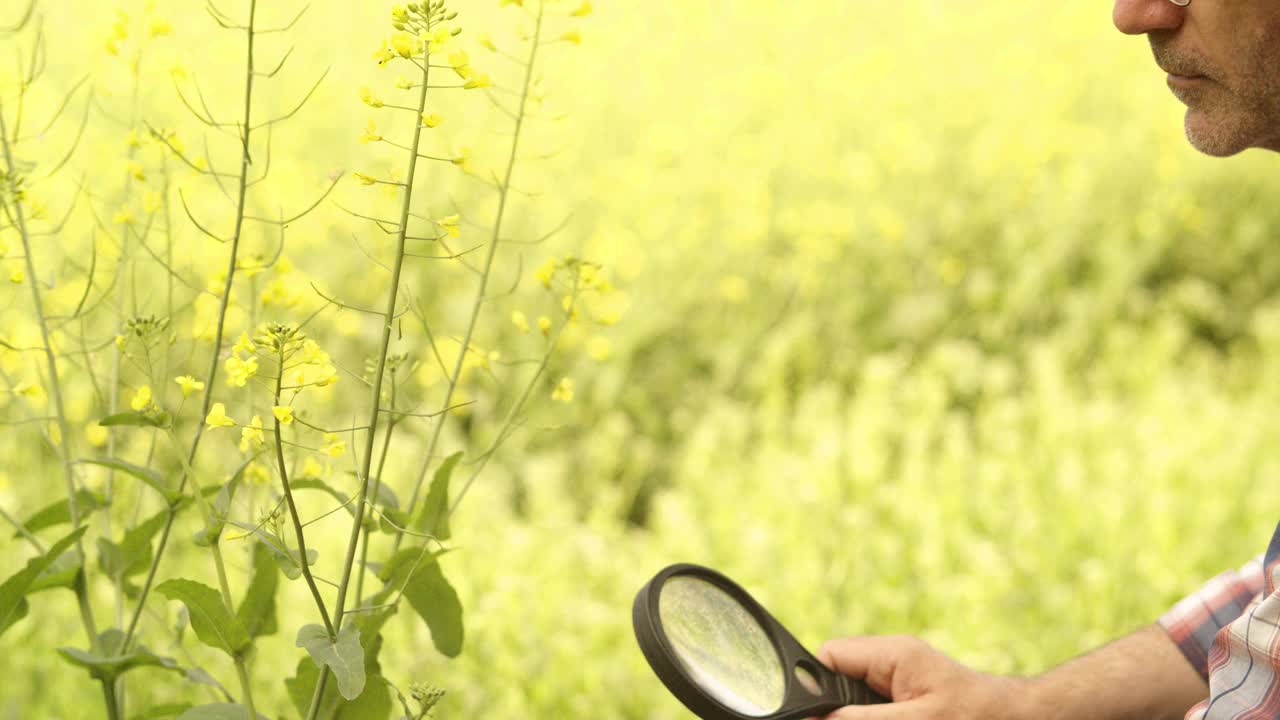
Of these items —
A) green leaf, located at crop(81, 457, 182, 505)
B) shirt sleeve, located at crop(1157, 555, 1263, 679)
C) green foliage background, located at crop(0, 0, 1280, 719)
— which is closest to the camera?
green leaf, located at crop(81, 457, 182, 505)

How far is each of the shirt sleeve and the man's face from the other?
0.55m

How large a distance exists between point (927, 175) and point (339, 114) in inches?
80.4

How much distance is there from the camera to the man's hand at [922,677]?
4.88 ft

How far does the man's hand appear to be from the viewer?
1486 mm

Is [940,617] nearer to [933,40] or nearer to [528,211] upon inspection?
[528,211]

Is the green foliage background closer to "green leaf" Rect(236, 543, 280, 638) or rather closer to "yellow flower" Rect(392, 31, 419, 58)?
"green leaf" Rect(236, 543, 280, 638)

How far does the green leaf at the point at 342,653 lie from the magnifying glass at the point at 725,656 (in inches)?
9.7

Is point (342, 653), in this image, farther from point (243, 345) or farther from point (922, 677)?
point (922, 677)

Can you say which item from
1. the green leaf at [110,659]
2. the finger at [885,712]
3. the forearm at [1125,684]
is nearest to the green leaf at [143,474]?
the green leaf at [110,659]

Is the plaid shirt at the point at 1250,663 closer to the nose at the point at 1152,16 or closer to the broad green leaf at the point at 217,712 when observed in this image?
the nose at the point at 1152,16

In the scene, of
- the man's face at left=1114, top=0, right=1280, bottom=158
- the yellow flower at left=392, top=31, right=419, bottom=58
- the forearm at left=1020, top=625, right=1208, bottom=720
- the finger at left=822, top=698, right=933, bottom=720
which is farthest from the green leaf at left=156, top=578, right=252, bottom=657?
the man's face at left=1114, top=0, right=1280, bottom=158

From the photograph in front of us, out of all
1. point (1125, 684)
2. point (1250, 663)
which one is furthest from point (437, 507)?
point (1125, 684)

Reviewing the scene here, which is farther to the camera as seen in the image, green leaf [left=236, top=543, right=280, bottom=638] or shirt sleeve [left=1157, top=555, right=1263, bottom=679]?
shirt sleeve [left=1157, top=555, right=1263, bottom=679]

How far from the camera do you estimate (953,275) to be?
403 centimetres
